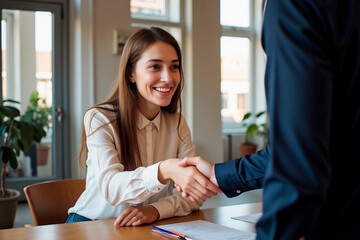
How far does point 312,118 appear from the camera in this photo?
632 millimetres

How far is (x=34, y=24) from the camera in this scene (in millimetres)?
5523

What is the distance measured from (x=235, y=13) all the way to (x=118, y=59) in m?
2.92

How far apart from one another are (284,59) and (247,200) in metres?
5.06

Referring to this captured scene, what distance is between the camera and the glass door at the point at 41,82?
550 cm

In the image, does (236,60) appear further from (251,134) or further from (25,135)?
(25,135)

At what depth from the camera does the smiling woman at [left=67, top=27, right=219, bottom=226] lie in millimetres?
1676

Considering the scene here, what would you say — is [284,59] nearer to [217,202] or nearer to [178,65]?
[178,65]

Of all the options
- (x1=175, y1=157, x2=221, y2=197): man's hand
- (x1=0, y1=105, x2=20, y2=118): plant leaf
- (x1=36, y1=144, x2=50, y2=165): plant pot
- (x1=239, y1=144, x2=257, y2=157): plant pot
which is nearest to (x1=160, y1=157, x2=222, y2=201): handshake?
(x1=175, y1=157, x2=221, y2=197): man's hand

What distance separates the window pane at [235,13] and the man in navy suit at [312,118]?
22.9ft

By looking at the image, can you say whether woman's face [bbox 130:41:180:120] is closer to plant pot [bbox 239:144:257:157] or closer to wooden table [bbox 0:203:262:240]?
wooden table [bbox 0:203:262:240]

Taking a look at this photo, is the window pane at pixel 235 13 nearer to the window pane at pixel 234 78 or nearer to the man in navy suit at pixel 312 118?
the window pane at pixel 234 78

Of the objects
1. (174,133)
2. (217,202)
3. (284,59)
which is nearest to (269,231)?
(284,59)

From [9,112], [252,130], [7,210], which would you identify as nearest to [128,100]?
[9,112]

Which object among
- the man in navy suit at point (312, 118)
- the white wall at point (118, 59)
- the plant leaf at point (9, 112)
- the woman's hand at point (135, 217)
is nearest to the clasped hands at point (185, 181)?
the woman's hand at point (135, 217)
